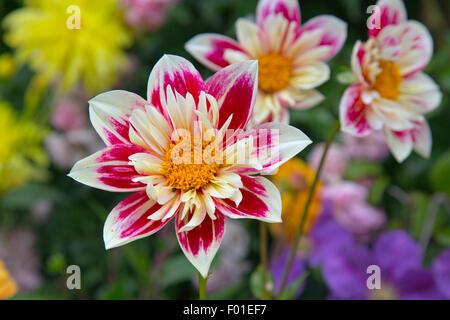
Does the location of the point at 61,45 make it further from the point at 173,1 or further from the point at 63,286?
the point at 63,286

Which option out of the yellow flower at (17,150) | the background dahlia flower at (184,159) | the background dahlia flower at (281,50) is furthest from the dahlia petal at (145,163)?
the yellow flower at (17,150)

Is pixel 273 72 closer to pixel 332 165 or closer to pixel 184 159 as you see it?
pixel 184 159

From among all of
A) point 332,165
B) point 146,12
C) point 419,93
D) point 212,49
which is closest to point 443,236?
point 332,165

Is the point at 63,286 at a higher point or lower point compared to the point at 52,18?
lower

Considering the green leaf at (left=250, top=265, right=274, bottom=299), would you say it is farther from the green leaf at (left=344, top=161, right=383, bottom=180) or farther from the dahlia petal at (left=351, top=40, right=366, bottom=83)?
the green leaf at (left=344, top=161, right=383, bottom=180)

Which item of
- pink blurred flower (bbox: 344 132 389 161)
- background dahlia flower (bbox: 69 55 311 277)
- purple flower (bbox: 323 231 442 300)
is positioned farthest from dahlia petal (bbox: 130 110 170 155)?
pink blurred flower (bbox: 344 132 389 161)

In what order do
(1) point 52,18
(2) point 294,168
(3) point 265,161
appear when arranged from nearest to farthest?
(3) point 265,161
(2) point 294,168
(1) point 52,18
